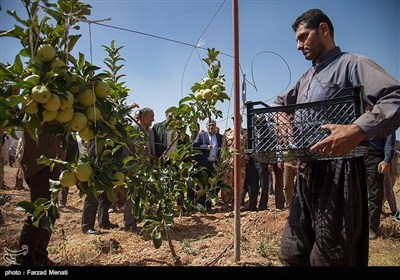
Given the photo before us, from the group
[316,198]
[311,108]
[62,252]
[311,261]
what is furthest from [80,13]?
[62,252]

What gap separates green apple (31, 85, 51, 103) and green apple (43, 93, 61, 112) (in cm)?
1

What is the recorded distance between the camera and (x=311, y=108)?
1724 mm

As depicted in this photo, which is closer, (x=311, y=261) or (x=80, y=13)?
(x=80, y=13)

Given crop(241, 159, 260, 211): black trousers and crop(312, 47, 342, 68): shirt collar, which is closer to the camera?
crop(312, 47, 342, 68): shirt collar

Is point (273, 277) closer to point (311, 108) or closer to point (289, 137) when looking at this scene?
A: point (289, 137)

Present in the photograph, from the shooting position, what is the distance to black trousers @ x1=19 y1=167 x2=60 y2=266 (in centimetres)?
257

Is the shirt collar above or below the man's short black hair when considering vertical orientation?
below

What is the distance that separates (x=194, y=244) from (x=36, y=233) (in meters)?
1.67

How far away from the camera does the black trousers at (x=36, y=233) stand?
2.57 metres

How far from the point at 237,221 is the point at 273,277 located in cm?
119

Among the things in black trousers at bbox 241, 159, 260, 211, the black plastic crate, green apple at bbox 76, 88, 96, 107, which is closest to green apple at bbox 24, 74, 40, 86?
green apple at bbox 76, 88, 96, 107

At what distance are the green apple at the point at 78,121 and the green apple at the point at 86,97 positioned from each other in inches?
2.2

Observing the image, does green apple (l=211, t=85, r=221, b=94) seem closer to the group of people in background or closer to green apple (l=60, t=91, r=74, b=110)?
the group of people in background

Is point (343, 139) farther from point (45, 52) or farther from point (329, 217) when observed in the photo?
point (45, 52)
